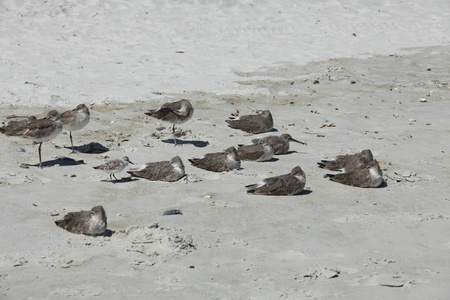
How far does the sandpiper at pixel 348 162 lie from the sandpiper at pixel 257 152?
0.90 metres

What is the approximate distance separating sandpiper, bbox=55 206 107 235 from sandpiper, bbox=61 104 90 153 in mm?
3996

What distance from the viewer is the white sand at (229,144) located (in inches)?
304

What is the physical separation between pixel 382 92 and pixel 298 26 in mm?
7345

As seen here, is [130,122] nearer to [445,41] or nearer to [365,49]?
[365,49]

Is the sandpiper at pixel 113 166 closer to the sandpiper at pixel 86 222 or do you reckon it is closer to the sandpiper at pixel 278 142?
the sandpiper at pixel 86 222

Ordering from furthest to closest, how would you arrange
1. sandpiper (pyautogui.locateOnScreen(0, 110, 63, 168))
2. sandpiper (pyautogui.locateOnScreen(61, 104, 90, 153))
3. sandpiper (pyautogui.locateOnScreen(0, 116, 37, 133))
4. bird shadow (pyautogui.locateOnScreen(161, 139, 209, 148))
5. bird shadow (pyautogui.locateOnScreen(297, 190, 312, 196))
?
bird shadow (pyautogui.locateOnScreen(161, 139, 209, 148)) < sandpiper (pyautogui.locateOnScreen(61, 104, 90, 153)) < sandpiper (pyautogui.locateOnScreen(0, 116, 37, 133)) < sandpiper (pyautogui.locateOnScreen(0, 110, 63, 168)) < bird shadow (pyautogui.locateOnScreen(297, 190, 312, 196))

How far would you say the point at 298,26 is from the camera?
951 inches

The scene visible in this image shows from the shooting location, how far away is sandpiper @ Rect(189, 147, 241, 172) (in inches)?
454

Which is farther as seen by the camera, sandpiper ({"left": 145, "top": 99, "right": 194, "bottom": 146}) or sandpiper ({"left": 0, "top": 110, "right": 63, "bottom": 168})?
sandpiper ({"left": 145, "top": 99, "right": 194, "bottom": 146})

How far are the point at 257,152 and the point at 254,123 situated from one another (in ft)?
6.11

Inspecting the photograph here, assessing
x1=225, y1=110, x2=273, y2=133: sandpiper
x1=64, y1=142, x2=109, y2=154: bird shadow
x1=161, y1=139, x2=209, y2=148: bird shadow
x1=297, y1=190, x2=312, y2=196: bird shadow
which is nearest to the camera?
x1=297, y1=190, x2=312, y2=196: bird shadow

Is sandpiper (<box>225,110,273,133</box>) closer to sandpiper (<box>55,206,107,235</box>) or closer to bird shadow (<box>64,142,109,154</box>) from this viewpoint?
bird shadow (<box>64,142,109,154</box>)

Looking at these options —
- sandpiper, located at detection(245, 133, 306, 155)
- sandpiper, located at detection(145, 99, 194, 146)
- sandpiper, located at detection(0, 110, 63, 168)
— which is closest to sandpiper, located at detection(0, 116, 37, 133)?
sandpiper, located at detection(0, 110, 63, 168)

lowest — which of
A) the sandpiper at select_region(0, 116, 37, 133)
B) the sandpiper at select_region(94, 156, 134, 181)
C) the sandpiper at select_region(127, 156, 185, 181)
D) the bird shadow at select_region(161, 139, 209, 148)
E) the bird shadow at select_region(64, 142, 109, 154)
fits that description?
the bird shadow at select_region(161, 139, 209, 148)
